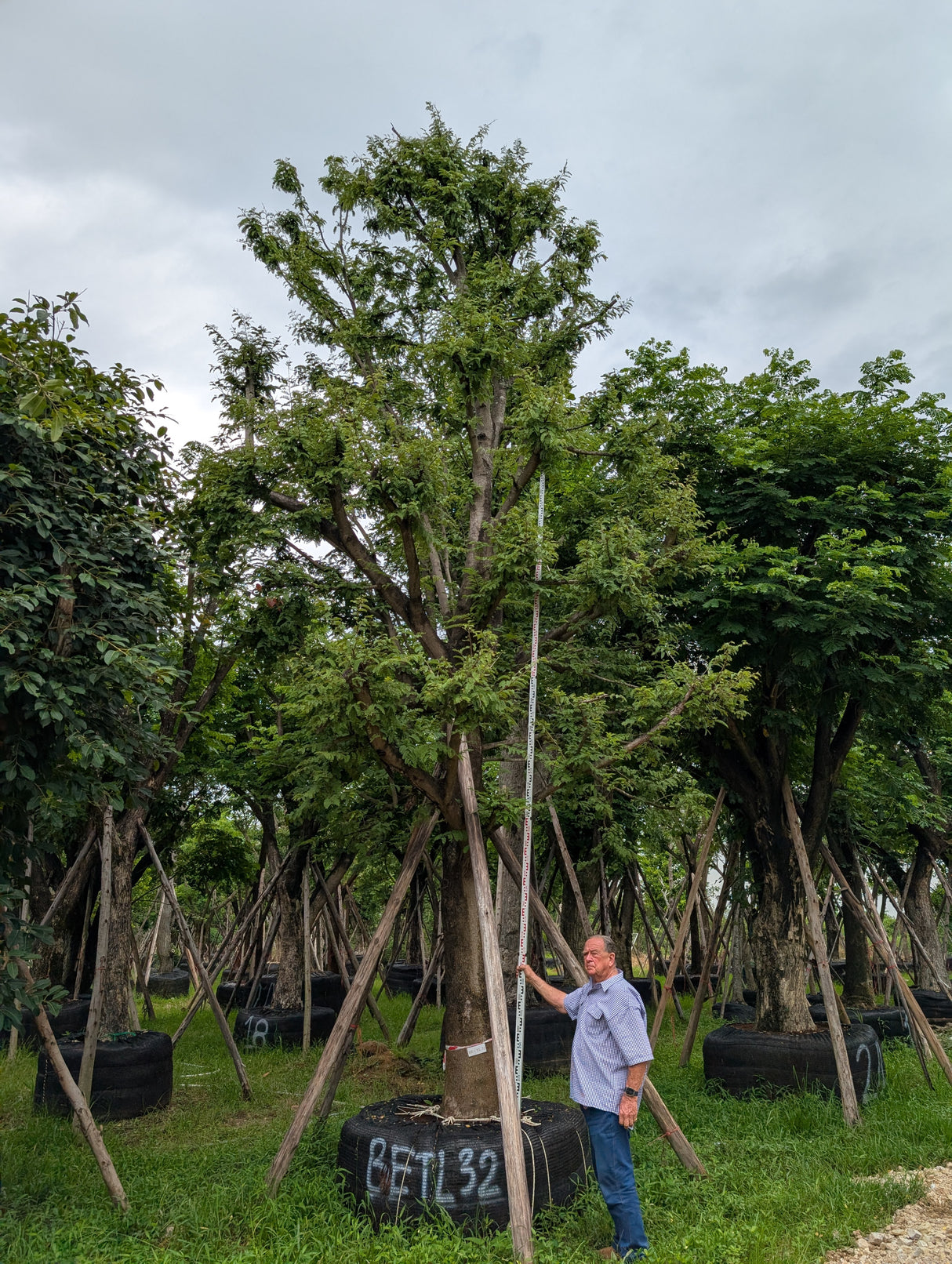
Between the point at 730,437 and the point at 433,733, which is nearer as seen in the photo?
the point at 433,733

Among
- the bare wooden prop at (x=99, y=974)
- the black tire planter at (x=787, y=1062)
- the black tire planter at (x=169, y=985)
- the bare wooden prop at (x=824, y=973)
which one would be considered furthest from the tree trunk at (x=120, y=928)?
the black tire planter at (x=169, y=985)

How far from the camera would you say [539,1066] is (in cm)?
966

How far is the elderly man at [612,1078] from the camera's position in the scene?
4.54m

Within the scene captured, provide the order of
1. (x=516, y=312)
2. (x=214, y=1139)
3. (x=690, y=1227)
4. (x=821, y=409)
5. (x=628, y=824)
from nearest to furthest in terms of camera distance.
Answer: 1. (x=690, y=1227)
2. (x=214, y=1139)
3. (x=516, y=312)
4. (x=821, y=409)
5. (x=628, y=824)

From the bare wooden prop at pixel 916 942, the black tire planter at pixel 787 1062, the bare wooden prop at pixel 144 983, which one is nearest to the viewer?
the black tire planter at pixel 787 1062

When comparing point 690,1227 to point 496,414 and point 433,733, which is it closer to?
point 433,733

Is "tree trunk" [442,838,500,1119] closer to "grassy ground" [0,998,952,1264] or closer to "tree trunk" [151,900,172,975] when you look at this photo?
"grassy ground" [0,998,952,1264]

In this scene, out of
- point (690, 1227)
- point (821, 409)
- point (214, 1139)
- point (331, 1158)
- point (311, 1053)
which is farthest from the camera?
point (311, 1053)

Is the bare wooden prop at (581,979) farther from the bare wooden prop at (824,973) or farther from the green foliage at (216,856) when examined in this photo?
the green foliage at (216,856)

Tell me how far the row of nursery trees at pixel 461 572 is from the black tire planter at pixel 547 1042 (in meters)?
1.02

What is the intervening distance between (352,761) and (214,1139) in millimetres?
3758

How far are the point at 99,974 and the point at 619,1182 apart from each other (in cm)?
477

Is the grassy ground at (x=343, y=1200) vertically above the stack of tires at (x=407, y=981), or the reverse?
the stack of tires at (x=407, y=981)

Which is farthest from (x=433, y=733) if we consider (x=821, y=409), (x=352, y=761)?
(x=821, y=409)
